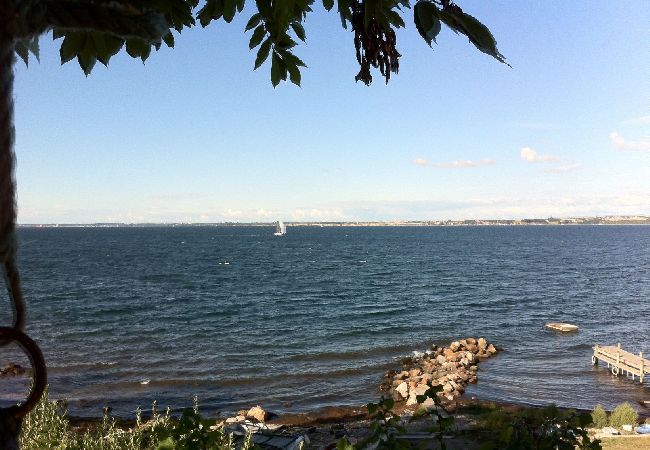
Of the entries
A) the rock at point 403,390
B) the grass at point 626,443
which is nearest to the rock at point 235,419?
the rock at point 403,390

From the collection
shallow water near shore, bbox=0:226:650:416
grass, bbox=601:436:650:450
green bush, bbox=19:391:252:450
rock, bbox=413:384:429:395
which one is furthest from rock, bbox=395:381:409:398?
green bush, bbox=19:391:252:450

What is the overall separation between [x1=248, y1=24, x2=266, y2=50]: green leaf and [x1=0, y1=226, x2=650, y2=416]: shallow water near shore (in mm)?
1587

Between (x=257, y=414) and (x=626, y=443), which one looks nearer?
(x=626, y=443)

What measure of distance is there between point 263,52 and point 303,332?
2853 centimetres

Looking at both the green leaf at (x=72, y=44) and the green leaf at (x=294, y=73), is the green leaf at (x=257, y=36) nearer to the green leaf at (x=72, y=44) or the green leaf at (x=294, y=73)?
the green leaf at (x=294, y=73)

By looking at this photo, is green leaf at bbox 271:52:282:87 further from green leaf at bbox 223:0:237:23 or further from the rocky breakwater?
the rocky breakwater

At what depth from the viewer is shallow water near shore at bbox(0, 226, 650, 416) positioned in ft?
65.6

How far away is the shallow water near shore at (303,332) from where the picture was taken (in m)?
20.0

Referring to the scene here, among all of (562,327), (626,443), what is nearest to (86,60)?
(626,443)

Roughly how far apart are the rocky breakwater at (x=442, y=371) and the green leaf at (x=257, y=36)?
51.3 ft

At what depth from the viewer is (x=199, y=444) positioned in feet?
9.36

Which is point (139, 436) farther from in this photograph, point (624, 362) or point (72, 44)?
point (624, 362)

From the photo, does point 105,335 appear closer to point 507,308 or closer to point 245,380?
point 245,380

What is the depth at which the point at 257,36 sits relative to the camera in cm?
251
